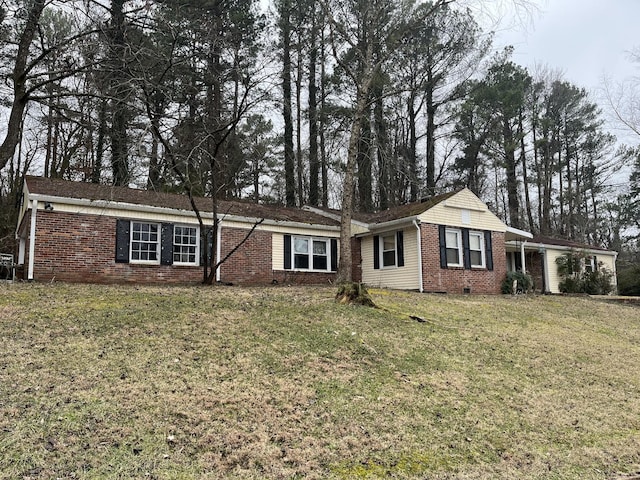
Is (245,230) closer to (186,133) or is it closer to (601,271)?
(186,133)

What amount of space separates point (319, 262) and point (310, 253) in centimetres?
54

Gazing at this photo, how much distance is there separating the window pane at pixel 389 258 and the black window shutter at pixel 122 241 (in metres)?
8.77

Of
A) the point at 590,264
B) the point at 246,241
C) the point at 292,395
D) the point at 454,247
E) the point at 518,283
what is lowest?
the point at 292,395

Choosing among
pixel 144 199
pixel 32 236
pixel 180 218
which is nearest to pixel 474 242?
pixel 180 218

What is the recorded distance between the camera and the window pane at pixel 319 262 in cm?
1878

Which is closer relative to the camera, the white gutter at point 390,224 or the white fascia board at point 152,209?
the white fascia board at point 152,209

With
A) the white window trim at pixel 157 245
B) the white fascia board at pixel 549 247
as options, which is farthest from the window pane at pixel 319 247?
the white fascia board at pixel 549 247

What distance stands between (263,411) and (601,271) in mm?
22831

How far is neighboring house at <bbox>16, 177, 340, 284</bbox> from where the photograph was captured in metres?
13.8

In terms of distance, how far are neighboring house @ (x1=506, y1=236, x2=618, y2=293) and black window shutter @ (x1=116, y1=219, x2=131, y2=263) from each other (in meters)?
15.4

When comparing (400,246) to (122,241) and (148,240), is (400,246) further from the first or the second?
(122,241)

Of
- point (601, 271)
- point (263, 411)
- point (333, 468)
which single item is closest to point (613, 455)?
point (333, 468)

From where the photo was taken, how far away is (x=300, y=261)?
18.4 m

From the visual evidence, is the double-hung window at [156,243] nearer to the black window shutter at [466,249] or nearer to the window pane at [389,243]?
the window pane at [389,243]
